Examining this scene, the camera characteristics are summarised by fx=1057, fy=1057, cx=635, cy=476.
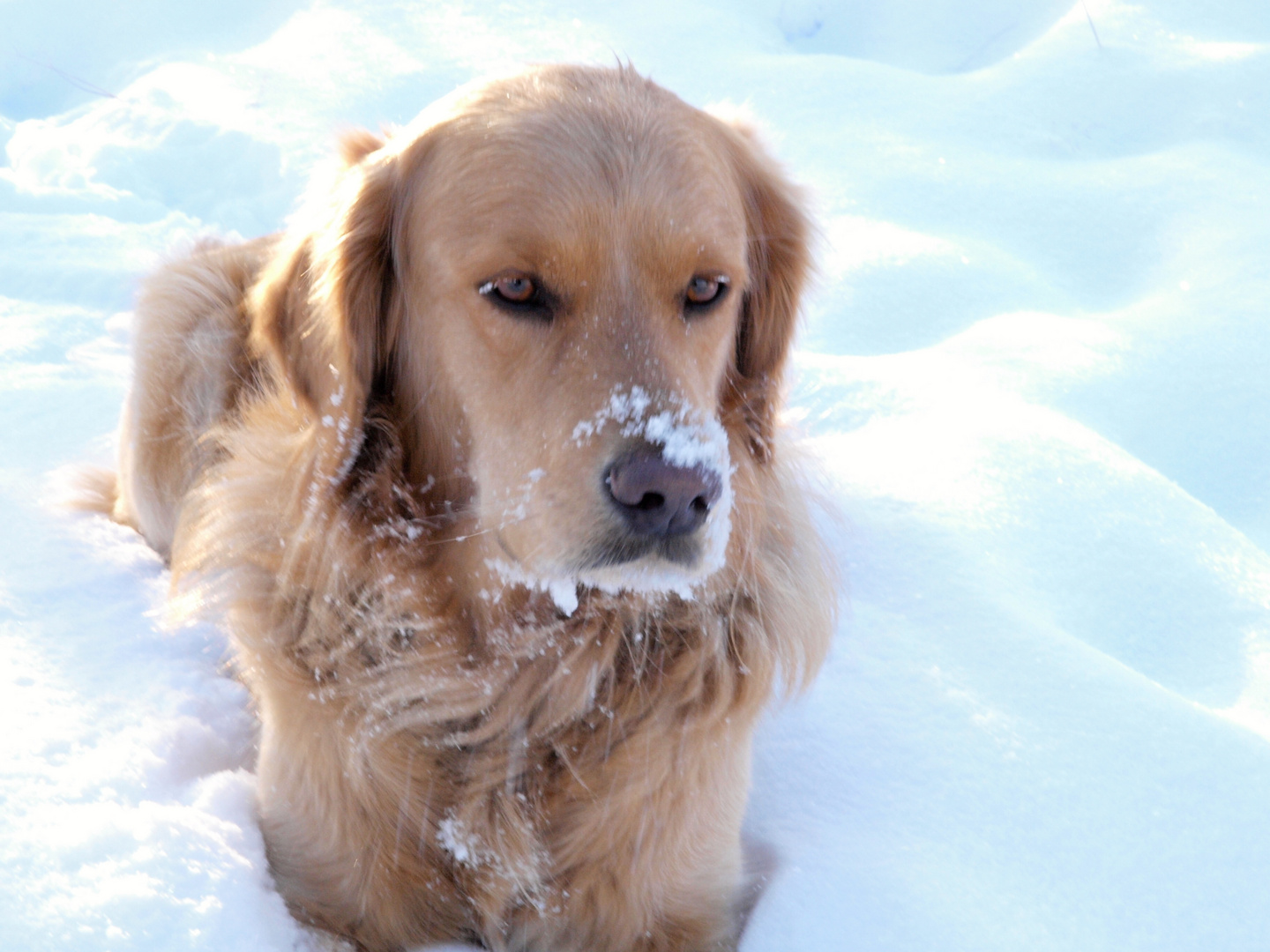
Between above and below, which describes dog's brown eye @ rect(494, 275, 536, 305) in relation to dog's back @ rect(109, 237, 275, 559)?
above

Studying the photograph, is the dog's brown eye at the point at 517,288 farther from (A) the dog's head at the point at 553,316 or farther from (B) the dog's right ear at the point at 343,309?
(B) the dog's right ear at the point at 343,309

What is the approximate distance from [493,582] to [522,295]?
1.98 ft

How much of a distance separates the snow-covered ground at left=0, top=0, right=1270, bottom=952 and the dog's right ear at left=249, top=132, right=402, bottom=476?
41 centimetres

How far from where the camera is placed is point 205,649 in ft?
9.18

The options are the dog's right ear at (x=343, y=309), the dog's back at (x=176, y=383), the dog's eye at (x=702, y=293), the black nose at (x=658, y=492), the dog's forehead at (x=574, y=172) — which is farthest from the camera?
the dog's back at (x=176, y=383)

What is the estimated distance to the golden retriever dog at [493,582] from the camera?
6.79ft

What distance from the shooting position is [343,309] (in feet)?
7.63

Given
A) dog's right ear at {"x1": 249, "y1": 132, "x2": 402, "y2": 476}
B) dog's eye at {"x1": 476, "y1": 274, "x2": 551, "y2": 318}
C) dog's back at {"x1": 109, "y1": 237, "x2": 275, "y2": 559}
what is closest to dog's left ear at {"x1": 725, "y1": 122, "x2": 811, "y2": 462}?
dog's eye at {"x1": 476, "y1": 274, "x2": 551, "y2": 318}

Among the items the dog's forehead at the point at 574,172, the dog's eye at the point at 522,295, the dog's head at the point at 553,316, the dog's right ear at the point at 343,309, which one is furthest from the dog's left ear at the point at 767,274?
the dog's right ear at the point at 343,309

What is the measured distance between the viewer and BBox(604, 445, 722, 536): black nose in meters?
1.77

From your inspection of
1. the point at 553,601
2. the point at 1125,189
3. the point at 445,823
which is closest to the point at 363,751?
the point at 445,823

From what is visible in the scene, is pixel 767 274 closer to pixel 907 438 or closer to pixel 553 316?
pixel 553 316

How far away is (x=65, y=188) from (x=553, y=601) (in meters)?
4.35

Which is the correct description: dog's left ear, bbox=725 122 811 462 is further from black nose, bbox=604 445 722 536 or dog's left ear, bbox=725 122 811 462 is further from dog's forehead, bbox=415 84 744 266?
black nose, bbox=604 445 722 536
